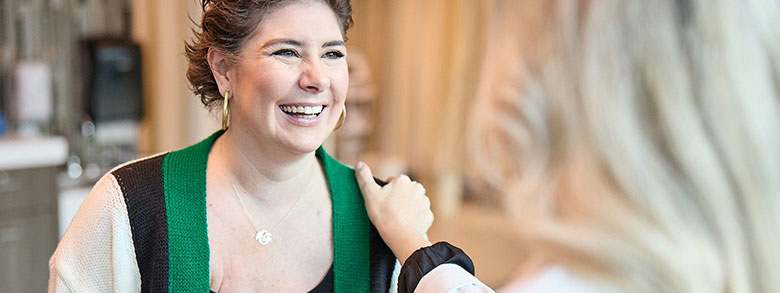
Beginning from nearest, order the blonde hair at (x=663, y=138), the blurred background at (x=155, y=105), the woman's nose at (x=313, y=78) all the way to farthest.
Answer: the woman's nose at (x=313, y=78), the blonde hair at (x=663, y=138), the blurred background at (x=155, y=105)

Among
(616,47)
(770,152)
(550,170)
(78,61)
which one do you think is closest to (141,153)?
(78,61)

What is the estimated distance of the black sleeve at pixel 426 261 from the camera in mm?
770

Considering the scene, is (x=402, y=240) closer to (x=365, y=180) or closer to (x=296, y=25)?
(x=365, y=180)

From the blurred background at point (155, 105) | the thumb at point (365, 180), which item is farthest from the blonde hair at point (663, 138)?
the thumb at point (365, 180)

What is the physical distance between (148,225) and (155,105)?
7.53 ft

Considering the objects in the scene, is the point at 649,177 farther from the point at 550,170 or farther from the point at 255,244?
the point at 255,244

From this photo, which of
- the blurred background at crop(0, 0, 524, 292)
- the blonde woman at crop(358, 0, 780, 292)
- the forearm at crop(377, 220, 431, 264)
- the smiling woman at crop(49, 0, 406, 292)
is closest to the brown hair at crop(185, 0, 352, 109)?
the smiling woman at crop(49, 0, 406, 292)

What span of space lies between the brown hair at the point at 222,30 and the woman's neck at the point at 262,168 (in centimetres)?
6

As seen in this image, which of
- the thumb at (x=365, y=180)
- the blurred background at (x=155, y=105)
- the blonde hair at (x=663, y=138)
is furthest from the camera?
the blurred background at (x=155, y=105)

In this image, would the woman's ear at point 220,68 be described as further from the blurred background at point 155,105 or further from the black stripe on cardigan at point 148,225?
the blurred background at point 155,105

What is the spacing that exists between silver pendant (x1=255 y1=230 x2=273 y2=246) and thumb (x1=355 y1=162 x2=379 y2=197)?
4.8 inches

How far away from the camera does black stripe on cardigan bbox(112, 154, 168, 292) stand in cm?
78

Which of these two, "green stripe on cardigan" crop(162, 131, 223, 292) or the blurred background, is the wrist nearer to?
"green stripe on cardigan" crop(162, 131, 223, 292)

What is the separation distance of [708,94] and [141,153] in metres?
2.18
